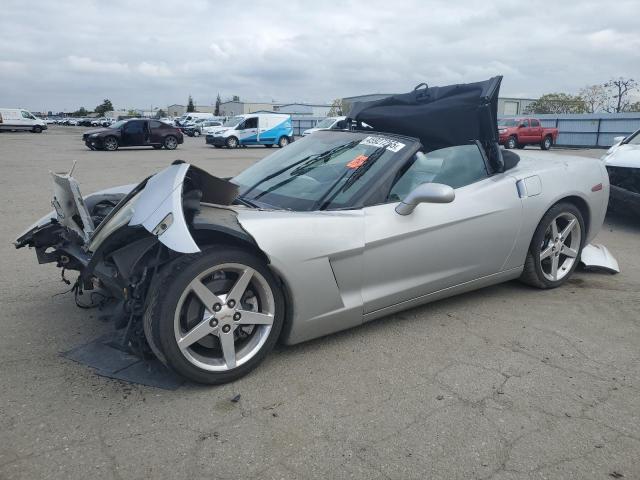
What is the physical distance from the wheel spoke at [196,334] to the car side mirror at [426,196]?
133 centimetres

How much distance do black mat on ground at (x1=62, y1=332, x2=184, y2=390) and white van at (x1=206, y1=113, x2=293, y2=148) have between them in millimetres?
25487

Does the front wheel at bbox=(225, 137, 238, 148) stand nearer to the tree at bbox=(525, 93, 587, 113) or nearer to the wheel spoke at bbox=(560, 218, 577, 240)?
the wheel spoke at bbox=(560, 218, 577, 240)

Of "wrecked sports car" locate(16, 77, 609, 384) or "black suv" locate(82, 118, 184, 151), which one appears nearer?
"wrecked sports car" locate(16, 77, 609, 384)

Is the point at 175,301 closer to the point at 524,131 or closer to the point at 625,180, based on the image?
the point at 625,180

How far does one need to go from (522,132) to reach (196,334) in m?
27.6

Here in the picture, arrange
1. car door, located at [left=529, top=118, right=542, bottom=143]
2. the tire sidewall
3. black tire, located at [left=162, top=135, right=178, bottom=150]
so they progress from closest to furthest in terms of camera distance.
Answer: the tire sidewall, black tire, located at [left=162, top=135, right=178, bottom=150], car door, located at [left=529, top=118, right=542, bottom=143]

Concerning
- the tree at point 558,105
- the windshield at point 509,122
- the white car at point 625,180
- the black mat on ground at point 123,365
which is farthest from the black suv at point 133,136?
the tree at point 558,105

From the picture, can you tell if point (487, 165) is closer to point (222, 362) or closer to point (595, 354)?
point (595, 354)

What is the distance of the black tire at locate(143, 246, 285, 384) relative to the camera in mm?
2525

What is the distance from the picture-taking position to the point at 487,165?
152 inches

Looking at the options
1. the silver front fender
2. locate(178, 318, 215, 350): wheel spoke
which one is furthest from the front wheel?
locate(178, 318, 215, 350): wheel spoke

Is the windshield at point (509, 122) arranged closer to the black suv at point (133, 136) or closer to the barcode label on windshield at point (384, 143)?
the black suv at point (133, 136)

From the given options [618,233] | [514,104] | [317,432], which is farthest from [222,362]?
[514,104]

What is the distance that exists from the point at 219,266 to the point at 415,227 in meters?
1.28
